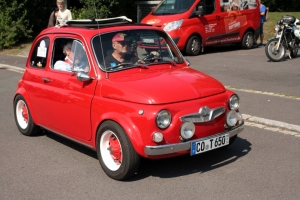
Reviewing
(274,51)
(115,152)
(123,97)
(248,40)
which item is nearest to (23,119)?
(115,152)

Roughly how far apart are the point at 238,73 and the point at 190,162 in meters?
6.98

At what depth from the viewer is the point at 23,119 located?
7.80 metres

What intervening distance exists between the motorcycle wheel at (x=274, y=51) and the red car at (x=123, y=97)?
8.30 metres

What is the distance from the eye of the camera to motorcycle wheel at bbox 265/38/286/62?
14459 mm

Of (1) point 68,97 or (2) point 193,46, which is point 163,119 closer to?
(1) point 68,97

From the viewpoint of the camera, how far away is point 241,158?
6.21m

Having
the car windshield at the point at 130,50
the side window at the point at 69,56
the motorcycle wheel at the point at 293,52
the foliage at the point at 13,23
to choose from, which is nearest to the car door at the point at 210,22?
the motorcycle wheel at the point at 293,52

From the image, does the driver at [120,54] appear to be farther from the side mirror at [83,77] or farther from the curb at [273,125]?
the curb at [273,125]

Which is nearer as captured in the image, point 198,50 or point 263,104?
point 263,104

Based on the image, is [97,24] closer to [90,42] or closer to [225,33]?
[90,42]

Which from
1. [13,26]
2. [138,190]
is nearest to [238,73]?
[138,190]

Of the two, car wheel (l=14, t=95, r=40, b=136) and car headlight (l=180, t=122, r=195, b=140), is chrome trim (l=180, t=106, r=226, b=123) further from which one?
car wheel (l=14, t=95, r=40, b=136)

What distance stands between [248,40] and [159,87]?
527 inches

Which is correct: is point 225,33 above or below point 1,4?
below
